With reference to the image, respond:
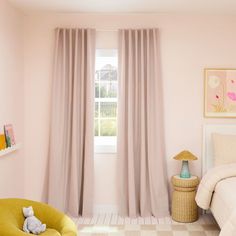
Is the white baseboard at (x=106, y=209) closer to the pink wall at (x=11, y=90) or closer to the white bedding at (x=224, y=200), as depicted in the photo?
the pink wall at (x=11, y=90)

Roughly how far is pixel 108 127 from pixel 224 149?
1.45 meters

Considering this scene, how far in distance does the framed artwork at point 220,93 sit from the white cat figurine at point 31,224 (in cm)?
237

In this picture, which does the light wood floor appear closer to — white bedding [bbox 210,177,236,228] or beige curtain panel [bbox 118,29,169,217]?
beige curtain panel [bbox 118,29,169,217]

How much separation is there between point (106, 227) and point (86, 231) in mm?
242

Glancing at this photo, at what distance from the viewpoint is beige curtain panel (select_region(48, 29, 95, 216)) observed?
12.5ft

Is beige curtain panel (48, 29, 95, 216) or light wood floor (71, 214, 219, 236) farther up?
beige curtain panel (48, 29, 95, 216)

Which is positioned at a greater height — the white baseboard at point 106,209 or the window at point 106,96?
the window at point 106,96

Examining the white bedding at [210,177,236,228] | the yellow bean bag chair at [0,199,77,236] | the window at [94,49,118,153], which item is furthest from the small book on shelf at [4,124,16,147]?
the white bedding at [210,177,236,228]

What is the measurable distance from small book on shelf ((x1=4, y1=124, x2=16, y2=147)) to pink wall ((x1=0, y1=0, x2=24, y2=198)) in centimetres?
6

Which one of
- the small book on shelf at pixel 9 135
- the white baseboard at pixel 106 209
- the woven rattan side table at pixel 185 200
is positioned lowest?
the white baseboard at pixel 106 209

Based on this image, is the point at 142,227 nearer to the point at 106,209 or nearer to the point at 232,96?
the point at 106,209

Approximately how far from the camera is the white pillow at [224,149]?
3598 millimetres

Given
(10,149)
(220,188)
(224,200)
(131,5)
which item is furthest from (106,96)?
(224,200)

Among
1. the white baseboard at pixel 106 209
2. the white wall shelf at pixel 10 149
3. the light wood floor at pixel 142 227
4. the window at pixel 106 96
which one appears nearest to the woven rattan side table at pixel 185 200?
the light wood floor at pixel 142 227
